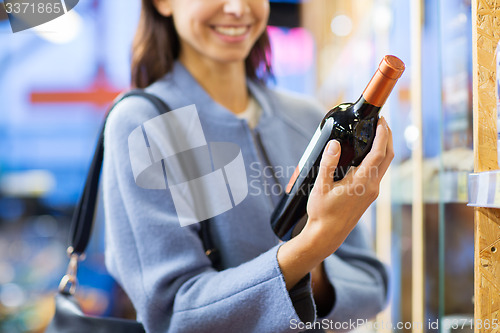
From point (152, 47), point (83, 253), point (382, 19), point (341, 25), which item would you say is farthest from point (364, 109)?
point (341, 25)

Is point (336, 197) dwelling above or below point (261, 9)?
below

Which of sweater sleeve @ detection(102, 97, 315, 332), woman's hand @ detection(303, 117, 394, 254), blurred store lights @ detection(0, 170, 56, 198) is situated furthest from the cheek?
blurred store lights @ detection(0, 170, 56, 198)

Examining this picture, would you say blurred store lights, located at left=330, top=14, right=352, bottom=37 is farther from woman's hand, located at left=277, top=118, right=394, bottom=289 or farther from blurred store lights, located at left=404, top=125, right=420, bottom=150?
woman's hand, located at left=277, top=118, right=394, bottom=289

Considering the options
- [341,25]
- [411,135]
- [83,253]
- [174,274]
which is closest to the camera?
[174,274]

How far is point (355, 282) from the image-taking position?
884mm

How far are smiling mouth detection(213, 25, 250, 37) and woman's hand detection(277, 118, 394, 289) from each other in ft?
1.23

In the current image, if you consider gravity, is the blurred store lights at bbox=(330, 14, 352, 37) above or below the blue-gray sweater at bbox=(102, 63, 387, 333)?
above

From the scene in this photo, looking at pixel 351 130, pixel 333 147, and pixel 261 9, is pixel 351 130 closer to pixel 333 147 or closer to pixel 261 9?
pixel 333 147

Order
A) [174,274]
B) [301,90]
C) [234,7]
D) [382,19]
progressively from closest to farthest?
[174,274], [234,7], [382,19], [301,90]

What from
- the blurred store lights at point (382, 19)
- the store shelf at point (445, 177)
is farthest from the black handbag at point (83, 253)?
the blurred store lights at point (382, 19)

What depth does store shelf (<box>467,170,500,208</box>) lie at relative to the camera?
54 centimetres

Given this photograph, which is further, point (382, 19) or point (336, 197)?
point (382, 19)

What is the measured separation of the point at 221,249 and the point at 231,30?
390mm

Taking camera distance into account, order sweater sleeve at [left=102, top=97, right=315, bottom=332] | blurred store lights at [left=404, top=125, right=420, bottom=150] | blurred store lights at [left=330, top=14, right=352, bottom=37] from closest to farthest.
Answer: sweater sleeve at [left=102, top=97, right=315, bottom=332] → blurred store lights at [left=404, top=125, right=420, bottom=150] → blurred store lights at [left=330, top=14, right=352, bottom=37]
